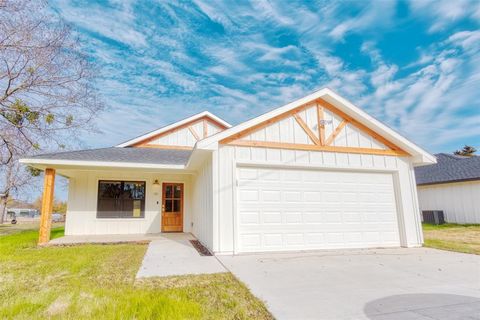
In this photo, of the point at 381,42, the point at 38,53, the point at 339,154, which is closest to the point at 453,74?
the point at 381,42

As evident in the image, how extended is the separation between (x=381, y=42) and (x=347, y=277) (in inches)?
480

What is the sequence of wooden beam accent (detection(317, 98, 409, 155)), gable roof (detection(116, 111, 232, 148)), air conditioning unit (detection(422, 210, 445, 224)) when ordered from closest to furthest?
wooden beam accent (detection(317, 98, 409, 155)), gable roof (detection(116, 111, 232, 148)), air conditioning unit (detection(422, 210, 445, 224))

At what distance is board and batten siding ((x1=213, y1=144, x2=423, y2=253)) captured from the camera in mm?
6629

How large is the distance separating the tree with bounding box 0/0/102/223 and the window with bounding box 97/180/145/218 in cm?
350

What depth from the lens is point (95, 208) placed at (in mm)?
10898

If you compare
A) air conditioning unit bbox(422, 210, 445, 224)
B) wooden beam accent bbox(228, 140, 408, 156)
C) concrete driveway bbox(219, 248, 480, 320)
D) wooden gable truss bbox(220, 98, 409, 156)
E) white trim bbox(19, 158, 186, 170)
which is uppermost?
wooden gable truss bbox(220, 98, 409, 156)

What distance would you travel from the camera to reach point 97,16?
10.9m

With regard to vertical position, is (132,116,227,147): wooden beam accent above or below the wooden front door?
above

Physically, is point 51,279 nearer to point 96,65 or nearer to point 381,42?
point 96,65

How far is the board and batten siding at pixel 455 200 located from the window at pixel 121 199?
16.7 m

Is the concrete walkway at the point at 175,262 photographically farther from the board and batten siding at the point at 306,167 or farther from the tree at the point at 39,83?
the tree at the point at 39,83

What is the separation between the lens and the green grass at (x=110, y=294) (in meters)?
3.02

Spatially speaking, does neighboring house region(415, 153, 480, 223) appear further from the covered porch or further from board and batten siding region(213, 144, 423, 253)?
the covered porch

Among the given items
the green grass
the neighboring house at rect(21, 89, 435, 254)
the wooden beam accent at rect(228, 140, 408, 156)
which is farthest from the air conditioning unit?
the green grass
